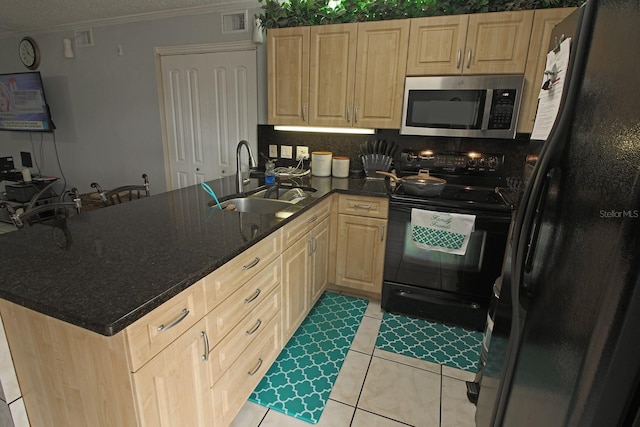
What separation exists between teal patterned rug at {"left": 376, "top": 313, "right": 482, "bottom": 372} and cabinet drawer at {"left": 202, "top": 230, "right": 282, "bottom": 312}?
3.55ft

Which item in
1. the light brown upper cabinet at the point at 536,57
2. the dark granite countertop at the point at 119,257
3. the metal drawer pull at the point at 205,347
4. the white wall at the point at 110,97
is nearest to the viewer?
the dark granite countertop at the point at 119,257

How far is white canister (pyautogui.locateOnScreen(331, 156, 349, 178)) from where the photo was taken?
2850mm

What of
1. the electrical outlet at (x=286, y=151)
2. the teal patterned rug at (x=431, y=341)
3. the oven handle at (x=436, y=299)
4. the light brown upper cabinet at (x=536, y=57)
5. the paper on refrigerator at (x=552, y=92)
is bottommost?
the teal patterned rug at (x=431, y=341)


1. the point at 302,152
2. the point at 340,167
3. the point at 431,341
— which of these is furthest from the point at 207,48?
the point at 431,341

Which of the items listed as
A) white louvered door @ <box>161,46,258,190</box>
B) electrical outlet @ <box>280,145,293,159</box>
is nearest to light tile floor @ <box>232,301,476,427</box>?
electrical outlet @ <box>280,145,293,159</box>

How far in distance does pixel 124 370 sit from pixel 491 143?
8.95 ft

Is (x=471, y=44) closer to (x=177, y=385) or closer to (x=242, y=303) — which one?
(x=242, y=303)

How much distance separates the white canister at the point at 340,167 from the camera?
2.85 meters

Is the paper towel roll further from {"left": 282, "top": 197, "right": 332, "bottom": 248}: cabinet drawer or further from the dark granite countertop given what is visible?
{"left": 282, "top": 197, "right": 332, "bottom": 248}: cabinet drawer

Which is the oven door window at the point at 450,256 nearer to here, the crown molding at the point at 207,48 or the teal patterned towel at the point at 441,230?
the teal patterned towel at the point at 441,230

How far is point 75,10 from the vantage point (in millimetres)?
3303

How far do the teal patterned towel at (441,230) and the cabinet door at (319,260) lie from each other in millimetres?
649

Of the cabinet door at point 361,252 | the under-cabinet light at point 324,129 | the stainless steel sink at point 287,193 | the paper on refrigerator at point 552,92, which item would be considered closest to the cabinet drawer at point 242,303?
the stainless steel sink at point 287,193

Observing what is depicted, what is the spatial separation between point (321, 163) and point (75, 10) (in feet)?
9.87
